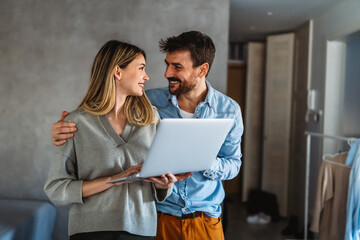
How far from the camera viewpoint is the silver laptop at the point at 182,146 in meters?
1.16

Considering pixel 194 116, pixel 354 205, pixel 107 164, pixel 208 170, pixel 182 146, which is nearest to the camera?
pixel 182 146

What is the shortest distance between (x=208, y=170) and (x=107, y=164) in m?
0.53

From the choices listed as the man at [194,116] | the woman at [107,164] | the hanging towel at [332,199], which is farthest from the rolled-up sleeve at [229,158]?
the hanging towel at [332,199]

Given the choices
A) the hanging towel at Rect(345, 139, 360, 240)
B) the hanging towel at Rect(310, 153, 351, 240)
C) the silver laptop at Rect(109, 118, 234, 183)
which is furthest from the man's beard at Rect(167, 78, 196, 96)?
the hanging towel at Rect(310, 153, 351, 240)

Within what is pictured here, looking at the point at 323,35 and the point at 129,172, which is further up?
the point at 323,35

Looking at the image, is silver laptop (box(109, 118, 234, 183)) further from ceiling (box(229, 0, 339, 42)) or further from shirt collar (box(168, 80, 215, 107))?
ceiling (box(229, 0, 339, 42))

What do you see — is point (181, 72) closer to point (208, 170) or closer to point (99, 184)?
point (208, 170)

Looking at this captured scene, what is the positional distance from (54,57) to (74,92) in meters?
0.26

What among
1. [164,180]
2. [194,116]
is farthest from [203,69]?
[164,180]

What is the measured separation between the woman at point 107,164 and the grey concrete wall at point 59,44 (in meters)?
0.73

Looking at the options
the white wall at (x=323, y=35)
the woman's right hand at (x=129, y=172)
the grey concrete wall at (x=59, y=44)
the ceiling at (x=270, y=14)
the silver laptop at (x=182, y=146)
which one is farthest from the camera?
the ceiling at (x=270, y=14)

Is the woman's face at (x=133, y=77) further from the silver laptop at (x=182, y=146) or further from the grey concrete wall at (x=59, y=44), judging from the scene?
the grey concrete wall at (x=59, y=44)

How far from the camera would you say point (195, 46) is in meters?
1.85

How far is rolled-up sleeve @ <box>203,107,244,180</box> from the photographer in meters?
1.69
